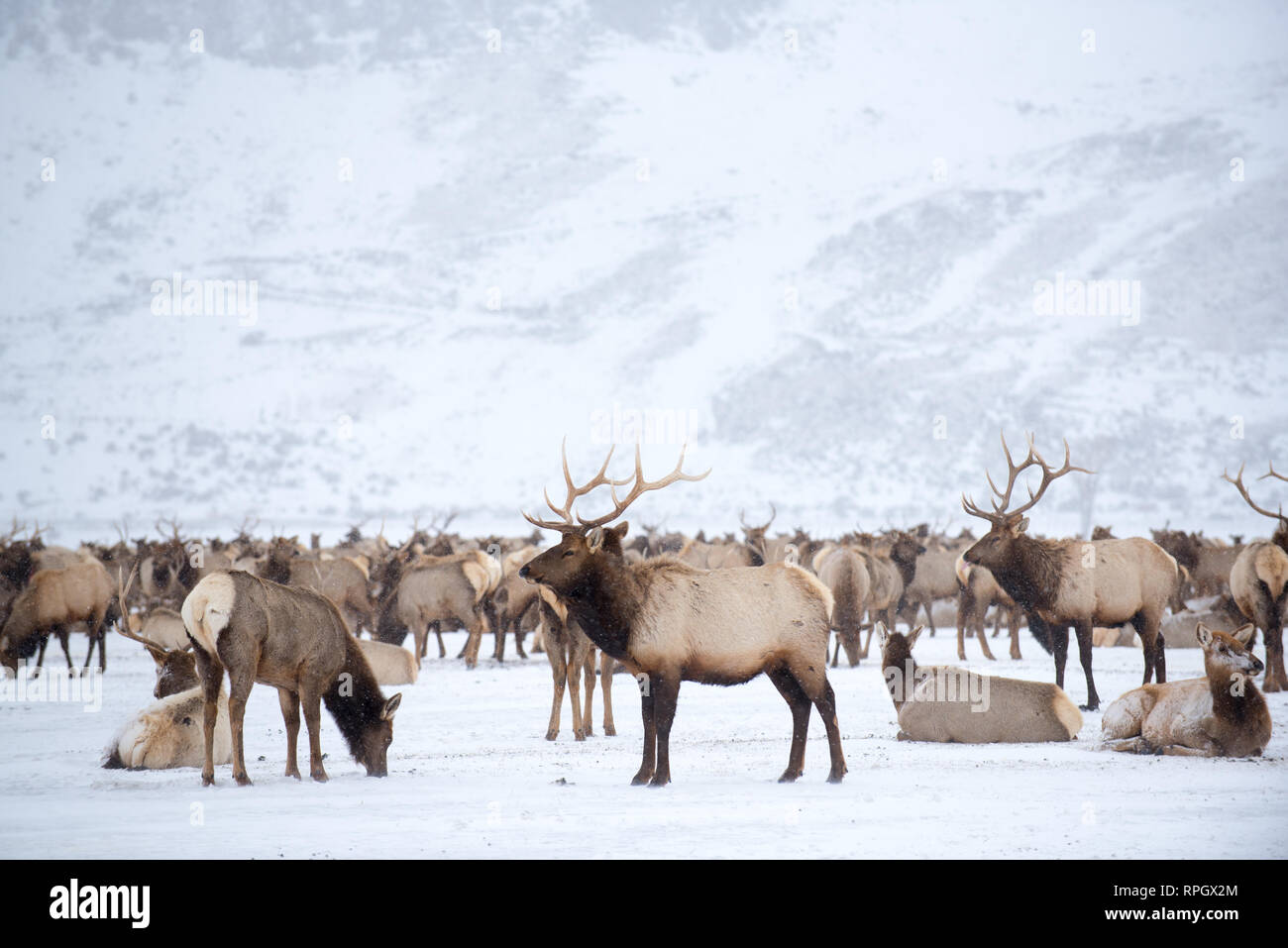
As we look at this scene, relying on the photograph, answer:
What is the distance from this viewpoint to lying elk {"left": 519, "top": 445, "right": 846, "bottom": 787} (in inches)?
343

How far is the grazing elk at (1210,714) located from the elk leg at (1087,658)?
237 centimetres

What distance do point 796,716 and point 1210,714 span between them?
3064mm

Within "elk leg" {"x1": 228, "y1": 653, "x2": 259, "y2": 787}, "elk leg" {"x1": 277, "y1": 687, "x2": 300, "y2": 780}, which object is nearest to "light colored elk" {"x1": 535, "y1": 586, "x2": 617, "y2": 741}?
"elk leg" {"x1": 277, "y1": 687, "x2": 300, "y2": 780}

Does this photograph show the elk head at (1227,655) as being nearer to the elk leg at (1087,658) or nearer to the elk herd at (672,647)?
the elk herd at (672,647)

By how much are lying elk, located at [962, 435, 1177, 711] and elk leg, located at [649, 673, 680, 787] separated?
17.5 ft

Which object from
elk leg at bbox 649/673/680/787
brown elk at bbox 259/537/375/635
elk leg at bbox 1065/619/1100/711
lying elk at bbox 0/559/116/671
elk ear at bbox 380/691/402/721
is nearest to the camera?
elk leg at bbox 649/673/680/787

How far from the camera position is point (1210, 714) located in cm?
961

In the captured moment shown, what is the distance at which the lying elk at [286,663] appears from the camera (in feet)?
27.8

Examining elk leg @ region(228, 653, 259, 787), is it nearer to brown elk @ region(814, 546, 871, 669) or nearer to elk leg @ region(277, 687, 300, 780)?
elk leg @ region(277, 687, 300, 780)

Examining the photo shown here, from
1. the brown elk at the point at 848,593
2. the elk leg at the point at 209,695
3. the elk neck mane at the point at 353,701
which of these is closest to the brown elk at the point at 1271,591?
the brown elk at the point at 848,593

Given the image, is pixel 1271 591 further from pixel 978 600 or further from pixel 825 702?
pixel 825 702
